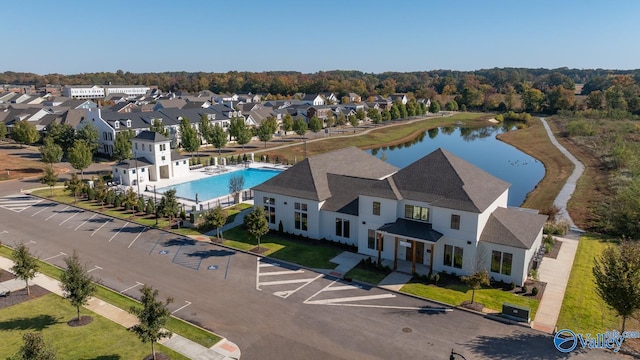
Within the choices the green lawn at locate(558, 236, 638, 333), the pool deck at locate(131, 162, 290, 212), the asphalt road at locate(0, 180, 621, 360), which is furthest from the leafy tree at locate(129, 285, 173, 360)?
the pool deck at locate(131, 162, 290, 212)

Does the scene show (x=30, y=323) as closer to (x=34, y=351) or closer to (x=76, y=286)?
(x=76, y=286)

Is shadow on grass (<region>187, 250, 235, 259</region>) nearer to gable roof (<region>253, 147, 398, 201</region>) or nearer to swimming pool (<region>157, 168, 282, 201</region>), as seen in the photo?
gable roof (<region>253, 147, 398, 201</region>)

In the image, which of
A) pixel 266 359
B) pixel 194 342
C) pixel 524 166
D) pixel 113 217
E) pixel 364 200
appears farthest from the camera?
pixel 524 166

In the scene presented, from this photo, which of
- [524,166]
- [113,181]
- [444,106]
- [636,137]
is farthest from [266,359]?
[444,106]

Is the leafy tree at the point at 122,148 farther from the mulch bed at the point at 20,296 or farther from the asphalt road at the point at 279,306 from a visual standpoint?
the mulch bed at the point at 20,296

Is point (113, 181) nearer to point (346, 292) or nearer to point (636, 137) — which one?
point (346, 292)
